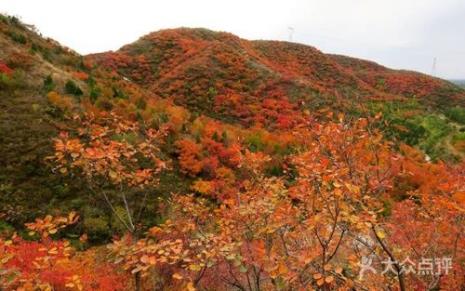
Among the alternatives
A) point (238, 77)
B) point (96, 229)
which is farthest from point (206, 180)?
point (238, 77)

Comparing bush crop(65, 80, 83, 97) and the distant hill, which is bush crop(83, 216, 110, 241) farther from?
bush crop(65, 80, 83, 97)

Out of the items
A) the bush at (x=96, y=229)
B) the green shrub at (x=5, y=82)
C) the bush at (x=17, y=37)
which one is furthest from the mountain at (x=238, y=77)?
the bush at (x=96, y=229)

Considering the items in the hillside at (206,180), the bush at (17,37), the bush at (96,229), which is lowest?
the bush at (96,229)

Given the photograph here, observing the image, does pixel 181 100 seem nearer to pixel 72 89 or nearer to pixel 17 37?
pixel 17 37

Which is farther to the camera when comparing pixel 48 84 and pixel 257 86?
pixel 257 86

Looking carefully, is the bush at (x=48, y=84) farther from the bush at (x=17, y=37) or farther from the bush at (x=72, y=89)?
the bush at (x=17, y=37)

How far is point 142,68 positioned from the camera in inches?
1892

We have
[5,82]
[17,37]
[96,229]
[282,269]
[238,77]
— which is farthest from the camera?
[238,77]

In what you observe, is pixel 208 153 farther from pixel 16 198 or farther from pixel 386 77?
pixel 386 77

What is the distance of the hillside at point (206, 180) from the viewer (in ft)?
14.5

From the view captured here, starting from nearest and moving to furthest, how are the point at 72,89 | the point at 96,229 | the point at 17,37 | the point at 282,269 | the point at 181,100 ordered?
the point at 282,269 < the point at 96,229 < the point at 72,89 < the point at 17,37 < the point at 181,100

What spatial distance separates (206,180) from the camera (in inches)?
701

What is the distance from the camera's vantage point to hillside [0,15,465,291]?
4.41 meters

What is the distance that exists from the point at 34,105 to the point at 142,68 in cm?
3253
